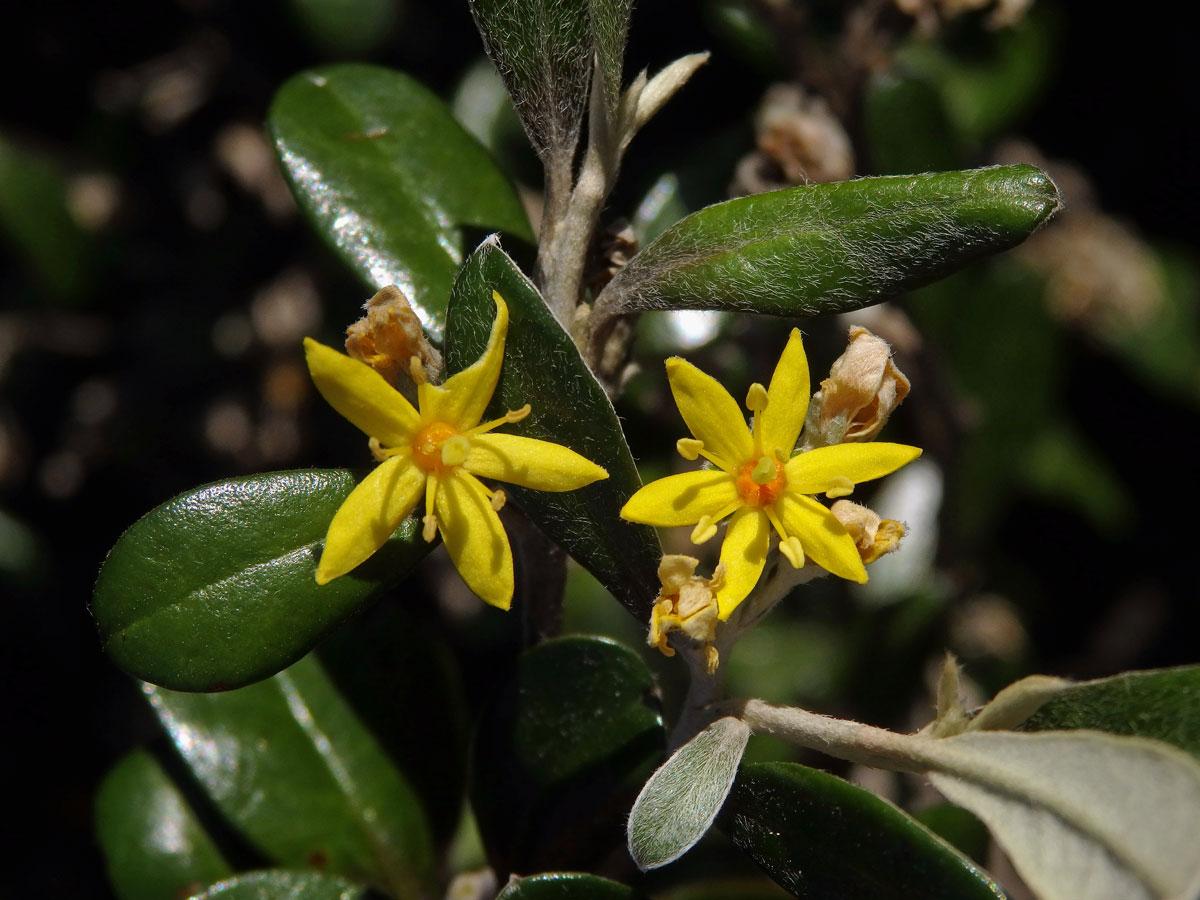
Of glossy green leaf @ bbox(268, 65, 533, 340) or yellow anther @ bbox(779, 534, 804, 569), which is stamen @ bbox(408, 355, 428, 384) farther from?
yellow anther @ bbox(779, 534, 804, 569)

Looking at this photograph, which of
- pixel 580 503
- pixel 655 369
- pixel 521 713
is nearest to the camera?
pixel 580 503

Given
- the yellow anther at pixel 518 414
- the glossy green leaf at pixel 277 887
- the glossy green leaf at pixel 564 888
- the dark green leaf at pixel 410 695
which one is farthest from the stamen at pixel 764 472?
the glossy green leaf at pixel 277 887

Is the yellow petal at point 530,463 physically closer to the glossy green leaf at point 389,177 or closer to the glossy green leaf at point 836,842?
the glossy green leaf at point 389,177

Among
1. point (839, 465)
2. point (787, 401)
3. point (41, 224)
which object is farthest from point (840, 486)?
point (41, 224)

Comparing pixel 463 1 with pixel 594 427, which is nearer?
pixel 594 427

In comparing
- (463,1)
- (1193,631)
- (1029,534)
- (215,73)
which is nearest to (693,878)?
(1029,534)

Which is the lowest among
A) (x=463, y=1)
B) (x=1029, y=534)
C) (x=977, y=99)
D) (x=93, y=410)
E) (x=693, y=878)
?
(x=1029, y=534)

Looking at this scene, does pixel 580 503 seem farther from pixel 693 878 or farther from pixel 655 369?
pixel 693 878

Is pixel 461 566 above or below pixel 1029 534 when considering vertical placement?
above
